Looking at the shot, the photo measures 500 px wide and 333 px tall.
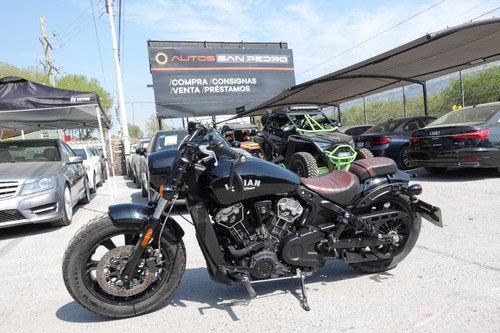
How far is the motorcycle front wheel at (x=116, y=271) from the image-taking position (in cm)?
263

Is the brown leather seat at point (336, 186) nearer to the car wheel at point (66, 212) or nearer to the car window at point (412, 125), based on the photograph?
the car wheel at point (66, 212)

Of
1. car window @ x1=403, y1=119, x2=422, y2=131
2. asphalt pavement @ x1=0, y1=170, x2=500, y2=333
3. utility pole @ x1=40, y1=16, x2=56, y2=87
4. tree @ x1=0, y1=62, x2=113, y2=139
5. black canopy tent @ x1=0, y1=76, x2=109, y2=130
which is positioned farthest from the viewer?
tree @ x1=0, y1=62, x2=113, y2=139

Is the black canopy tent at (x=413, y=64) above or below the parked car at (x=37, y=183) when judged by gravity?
above

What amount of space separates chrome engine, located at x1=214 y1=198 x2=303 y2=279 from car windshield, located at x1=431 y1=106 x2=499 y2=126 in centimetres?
669

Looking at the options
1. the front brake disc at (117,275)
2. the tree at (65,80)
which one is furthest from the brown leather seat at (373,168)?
the tree at (65,80)

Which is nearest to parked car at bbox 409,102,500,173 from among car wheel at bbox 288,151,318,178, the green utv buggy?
the green utv buggy

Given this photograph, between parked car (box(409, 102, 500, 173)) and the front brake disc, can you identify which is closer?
the front brake disc

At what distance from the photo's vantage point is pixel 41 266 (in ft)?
13.9

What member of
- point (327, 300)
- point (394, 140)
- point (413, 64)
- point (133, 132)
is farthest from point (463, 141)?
point (133, 132)

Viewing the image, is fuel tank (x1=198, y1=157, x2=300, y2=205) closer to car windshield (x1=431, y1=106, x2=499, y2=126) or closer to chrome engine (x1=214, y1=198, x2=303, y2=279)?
chrome engine (x1=214, y1=198, x2=303, y2=279)

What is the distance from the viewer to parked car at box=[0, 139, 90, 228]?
5.43m

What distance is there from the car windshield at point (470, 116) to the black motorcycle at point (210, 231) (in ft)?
20.7

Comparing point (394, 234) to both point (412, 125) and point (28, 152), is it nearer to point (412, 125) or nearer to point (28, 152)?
point (28, 152)

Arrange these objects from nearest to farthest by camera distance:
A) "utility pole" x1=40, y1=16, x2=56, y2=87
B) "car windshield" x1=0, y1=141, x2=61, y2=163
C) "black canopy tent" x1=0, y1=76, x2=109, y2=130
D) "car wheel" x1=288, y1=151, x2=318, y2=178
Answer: "car windshield" x1=0, y1=141, x2=61, y2=163 → "car wheel" x1=288, y1=151, x2=318, y2=178 → "black canopy tent" x1=0, y1=76, x2=109, y2=130 → "utility pole" x1=40, y1=16, x2=56, y2=87
